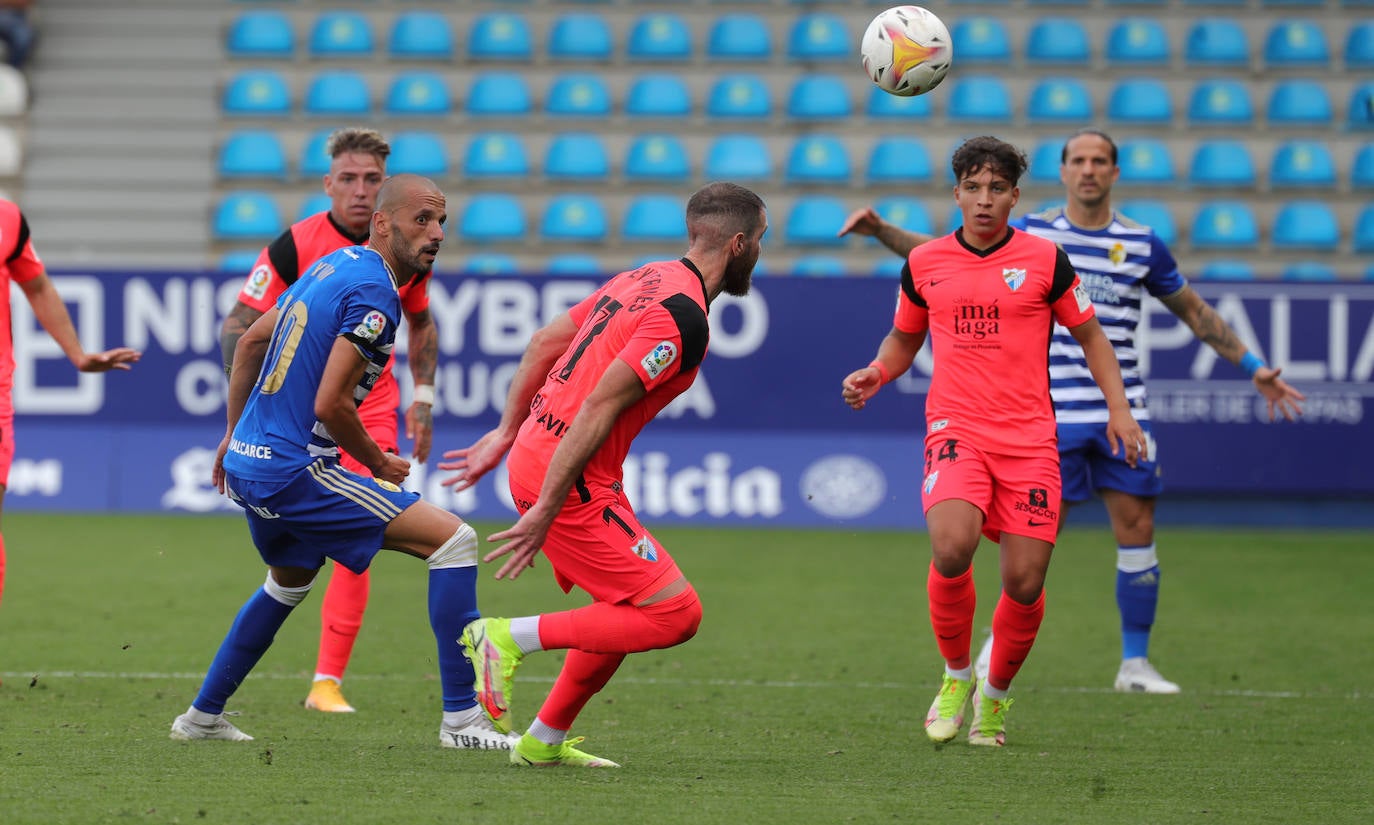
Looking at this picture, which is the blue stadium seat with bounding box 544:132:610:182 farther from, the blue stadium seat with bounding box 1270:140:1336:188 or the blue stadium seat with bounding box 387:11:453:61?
the blue stadium seat with bounding box 1270:140:1336:188

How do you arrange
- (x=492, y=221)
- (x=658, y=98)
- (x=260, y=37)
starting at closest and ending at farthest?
(x=492, y=221) < (x=658, y=98) < (x=260, y=37)

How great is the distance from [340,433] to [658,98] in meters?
13.1

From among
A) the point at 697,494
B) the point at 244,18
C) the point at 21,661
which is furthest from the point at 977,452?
the point at 244,18

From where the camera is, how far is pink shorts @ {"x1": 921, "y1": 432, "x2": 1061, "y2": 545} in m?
6.03

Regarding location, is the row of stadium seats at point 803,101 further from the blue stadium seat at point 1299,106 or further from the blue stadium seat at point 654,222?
the blue stadium seat at point 654,222

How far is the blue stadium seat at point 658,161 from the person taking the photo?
17.2 metres

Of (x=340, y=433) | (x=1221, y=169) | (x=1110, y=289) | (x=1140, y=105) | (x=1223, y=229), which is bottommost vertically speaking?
(x=340, y=433)

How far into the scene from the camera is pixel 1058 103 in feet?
57.5

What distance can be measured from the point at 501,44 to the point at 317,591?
943 centimetres

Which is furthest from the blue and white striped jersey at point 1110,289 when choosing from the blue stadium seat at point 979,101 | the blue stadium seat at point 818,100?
the blue stadium seat at point 818,100

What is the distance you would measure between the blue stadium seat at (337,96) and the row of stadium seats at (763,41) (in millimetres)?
546

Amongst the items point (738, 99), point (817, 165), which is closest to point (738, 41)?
point (738, 99)

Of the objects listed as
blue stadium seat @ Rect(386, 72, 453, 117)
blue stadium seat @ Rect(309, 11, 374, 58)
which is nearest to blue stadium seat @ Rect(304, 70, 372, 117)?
blue stadium seat @ Rect(386, 72, 453, 117)

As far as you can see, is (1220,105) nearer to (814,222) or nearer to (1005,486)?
(814,222)
